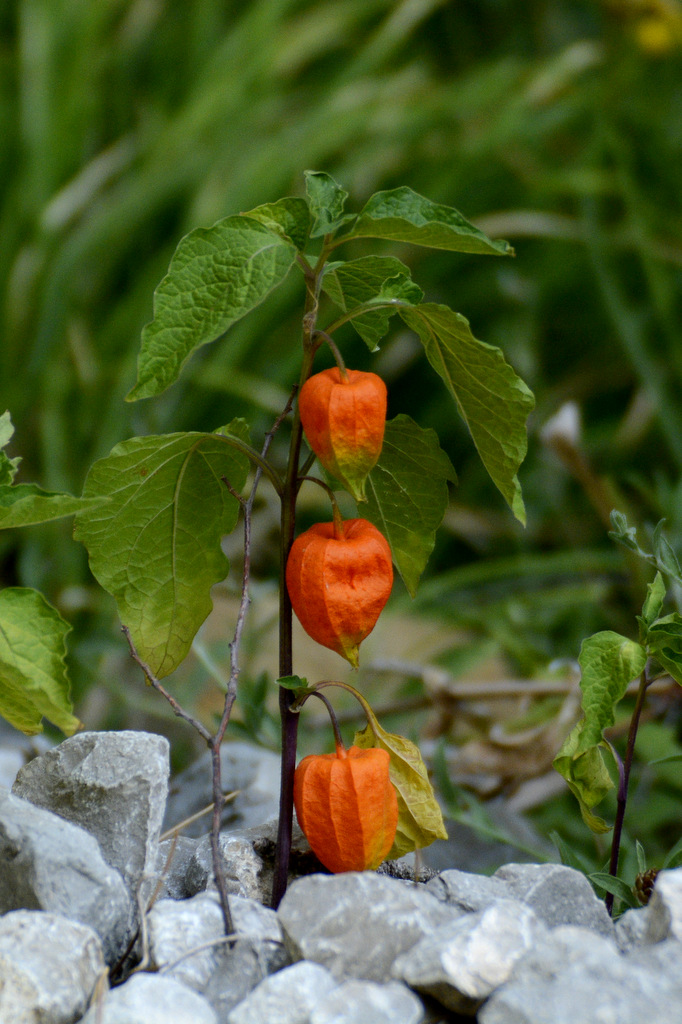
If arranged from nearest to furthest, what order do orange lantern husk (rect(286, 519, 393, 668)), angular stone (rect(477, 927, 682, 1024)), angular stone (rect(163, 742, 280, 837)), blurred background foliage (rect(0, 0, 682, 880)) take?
1. angular stone (rect(477, 927, 682, 1024))
2. orange lantern husk (rect(286, 519, 393, 668))
3. angular stone (rect(163, 742, 280, 837))
4. blurred background foliage (rect(0, 0, 682, 880))

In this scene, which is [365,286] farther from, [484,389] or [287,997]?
[287,997]

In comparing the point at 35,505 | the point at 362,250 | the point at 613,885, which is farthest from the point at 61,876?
the point at 362,250

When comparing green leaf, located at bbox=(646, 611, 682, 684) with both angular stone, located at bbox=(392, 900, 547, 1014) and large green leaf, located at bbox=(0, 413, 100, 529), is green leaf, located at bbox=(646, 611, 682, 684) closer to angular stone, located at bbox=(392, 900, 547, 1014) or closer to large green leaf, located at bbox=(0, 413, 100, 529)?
angular stone, located at bbox=(392, 900, 547, 1014)

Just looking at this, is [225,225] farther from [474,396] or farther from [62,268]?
[62,268]

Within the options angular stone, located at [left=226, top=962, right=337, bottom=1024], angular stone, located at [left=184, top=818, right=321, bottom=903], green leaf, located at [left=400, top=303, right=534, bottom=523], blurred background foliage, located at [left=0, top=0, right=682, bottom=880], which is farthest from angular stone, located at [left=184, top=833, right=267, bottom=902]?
blurred background foliage, located at [left=0, top=0, right=682, bottom=880]

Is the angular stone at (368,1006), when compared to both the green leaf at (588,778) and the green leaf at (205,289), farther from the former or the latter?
the green leaf at (205,289)

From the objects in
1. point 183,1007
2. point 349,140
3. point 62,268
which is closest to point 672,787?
point 183,1007
